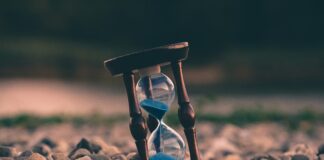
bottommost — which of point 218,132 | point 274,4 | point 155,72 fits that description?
point 218,132

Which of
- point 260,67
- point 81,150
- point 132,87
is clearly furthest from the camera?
point 260,67

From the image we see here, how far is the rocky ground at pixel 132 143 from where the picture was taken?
5.11 m

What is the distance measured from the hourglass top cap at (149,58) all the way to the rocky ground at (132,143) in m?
0.60

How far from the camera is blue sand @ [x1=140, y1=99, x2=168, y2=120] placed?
4.46 meters

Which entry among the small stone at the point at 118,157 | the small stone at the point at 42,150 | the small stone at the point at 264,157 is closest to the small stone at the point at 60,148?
the small stone at the point at 42,150

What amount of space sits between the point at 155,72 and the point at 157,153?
0.43 meters

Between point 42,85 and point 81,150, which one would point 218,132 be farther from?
point 42,85

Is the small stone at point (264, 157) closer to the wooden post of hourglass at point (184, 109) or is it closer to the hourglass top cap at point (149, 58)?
the wooden post of hourglass at point (184, 109)

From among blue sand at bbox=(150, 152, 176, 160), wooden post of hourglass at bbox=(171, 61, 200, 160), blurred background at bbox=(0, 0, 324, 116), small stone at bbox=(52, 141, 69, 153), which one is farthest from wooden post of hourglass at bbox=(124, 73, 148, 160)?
blurred background at bbox=(0, 0, 324, 116)

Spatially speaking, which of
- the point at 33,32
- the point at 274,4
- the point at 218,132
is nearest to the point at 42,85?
the point at 33,32

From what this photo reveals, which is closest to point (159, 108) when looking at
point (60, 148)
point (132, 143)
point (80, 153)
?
point (80, 153)

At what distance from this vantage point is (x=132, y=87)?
4.45m

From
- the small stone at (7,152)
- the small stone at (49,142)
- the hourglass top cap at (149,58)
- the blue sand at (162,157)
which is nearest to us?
the hourglass top cap at (149,58)

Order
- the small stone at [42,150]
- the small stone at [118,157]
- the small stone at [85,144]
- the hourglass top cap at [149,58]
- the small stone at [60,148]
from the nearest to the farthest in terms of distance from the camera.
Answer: the hourglass top cap at [149,58] → the small stone at [118,157] → the small stone at [85,144] → the small stone at [42,150] → the small stone at [60,148]
